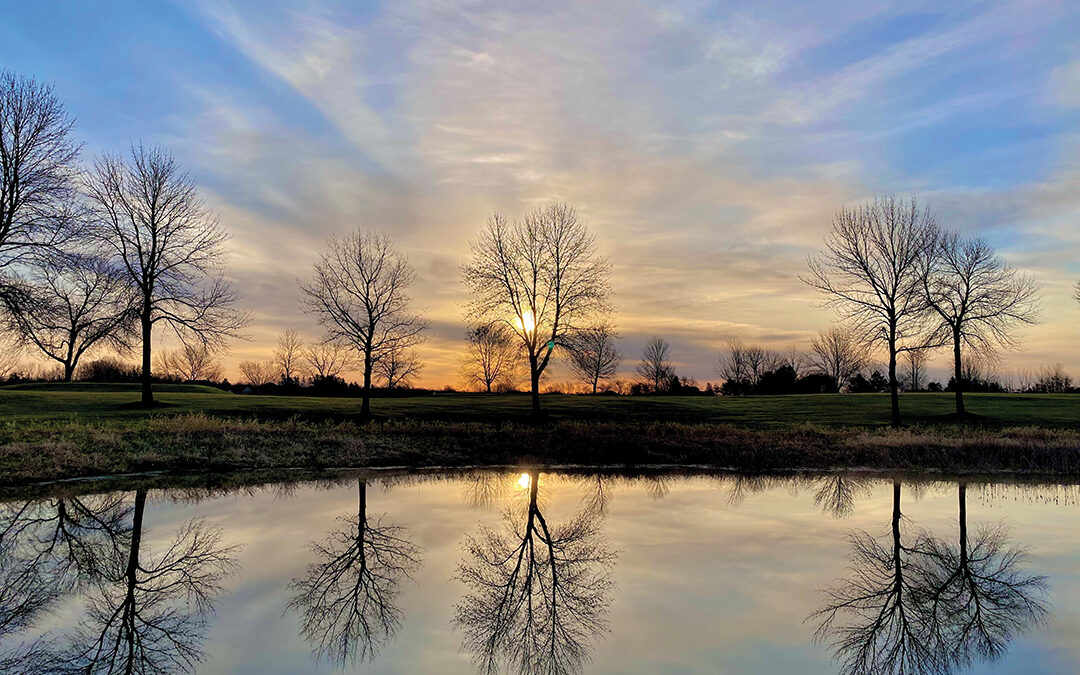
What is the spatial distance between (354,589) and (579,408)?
135 feet

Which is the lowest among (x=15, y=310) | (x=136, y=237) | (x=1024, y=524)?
(x=1024, y=524)

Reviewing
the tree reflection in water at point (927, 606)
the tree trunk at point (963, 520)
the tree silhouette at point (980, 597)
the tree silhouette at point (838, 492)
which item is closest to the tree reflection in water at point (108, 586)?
the tree reflection in water at point (927, 606)

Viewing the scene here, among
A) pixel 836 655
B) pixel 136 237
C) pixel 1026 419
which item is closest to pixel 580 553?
pixel 836 655

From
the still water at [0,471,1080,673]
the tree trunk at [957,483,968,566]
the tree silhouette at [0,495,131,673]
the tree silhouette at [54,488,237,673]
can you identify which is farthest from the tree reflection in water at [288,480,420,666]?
the tree trunk at [957,483,968,566]

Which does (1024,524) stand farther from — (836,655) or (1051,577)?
(836,655)

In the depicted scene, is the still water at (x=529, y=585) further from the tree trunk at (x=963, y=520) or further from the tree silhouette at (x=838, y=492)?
the tree silhouette at (x=838, y=492)

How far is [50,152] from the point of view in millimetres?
29875

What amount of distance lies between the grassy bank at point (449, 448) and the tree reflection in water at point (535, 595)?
502 inches

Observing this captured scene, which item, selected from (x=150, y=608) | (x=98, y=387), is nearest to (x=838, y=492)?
(x=150, y=608)

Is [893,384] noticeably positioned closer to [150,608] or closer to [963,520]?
[963,520]

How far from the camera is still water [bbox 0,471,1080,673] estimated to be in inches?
301

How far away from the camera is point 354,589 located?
9.89 m

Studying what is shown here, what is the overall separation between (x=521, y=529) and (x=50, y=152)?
29.4 meters

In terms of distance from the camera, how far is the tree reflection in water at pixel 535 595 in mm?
7805
